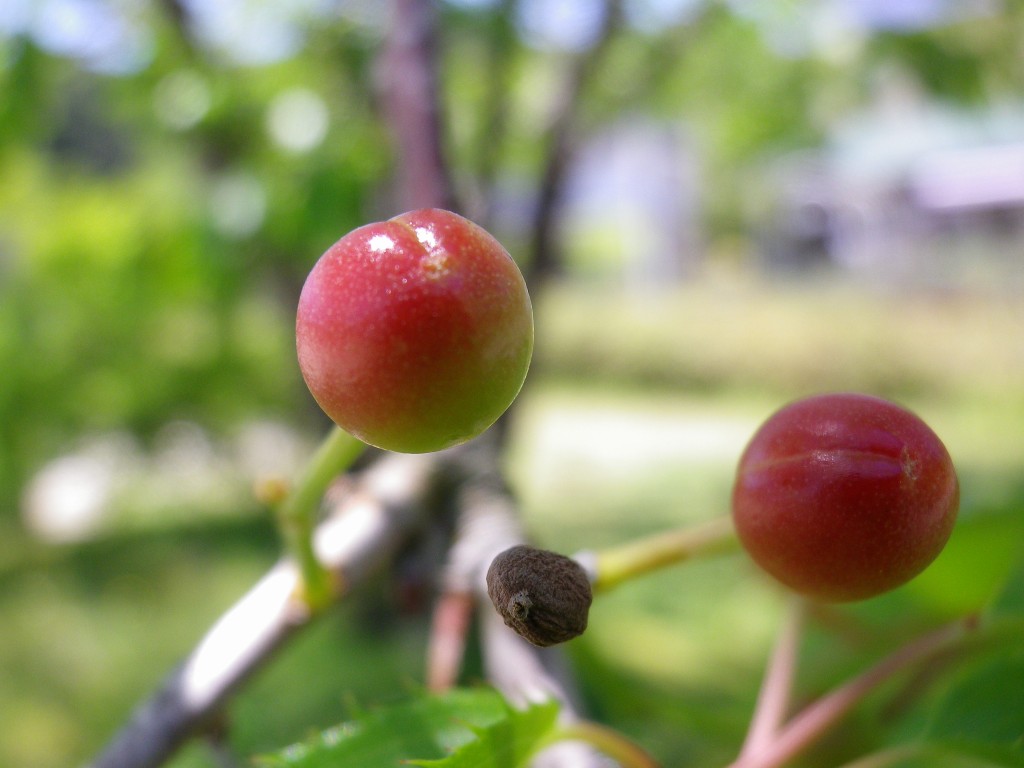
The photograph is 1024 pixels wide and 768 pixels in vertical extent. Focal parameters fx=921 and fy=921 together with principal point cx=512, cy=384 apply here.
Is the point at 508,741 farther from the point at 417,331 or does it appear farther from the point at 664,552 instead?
the point at 417,331

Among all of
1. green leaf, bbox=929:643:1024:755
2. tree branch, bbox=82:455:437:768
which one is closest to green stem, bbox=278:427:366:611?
tree branch, bbox=82:455:437:768

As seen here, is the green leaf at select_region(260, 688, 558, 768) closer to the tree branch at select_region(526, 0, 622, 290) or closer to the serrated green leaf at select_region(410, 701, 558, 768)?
the serrated green leaf at select_region(410, 701, 558, 768)

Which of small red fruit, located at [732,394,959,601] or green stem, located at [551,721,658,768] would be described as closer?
small red fruit, located at [732,394,959,601]

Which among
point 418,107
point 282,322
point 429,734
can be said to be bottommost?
point 429,734

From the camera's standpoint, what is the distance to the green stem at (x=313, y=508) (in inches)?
15.1

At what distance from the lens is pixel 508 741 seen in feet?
1.46

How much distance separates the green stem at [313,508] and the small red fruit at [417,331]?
0.04 meters

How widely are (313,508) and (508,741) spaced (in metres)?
0.15

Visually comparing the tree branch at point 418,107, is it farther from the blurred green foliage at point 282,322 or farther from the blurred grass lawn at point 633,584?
→ the blurred grass lawn at point 633,584

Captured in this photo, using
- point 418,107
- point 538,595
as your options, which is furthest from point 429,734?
point 418,107

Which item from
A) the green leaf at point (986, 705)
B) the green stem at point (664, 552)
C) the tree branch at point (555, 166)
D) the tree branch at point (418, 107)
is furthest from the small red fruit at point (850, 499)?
the tree branch at point (555, 166)

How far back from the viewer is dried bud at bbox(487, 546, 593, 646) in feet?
1.00

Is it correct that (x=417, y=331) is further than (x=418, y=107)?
No

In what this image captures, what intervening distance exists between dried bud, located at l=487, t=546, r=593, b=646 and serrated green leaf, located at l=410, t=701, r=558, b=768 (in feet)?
0.39
